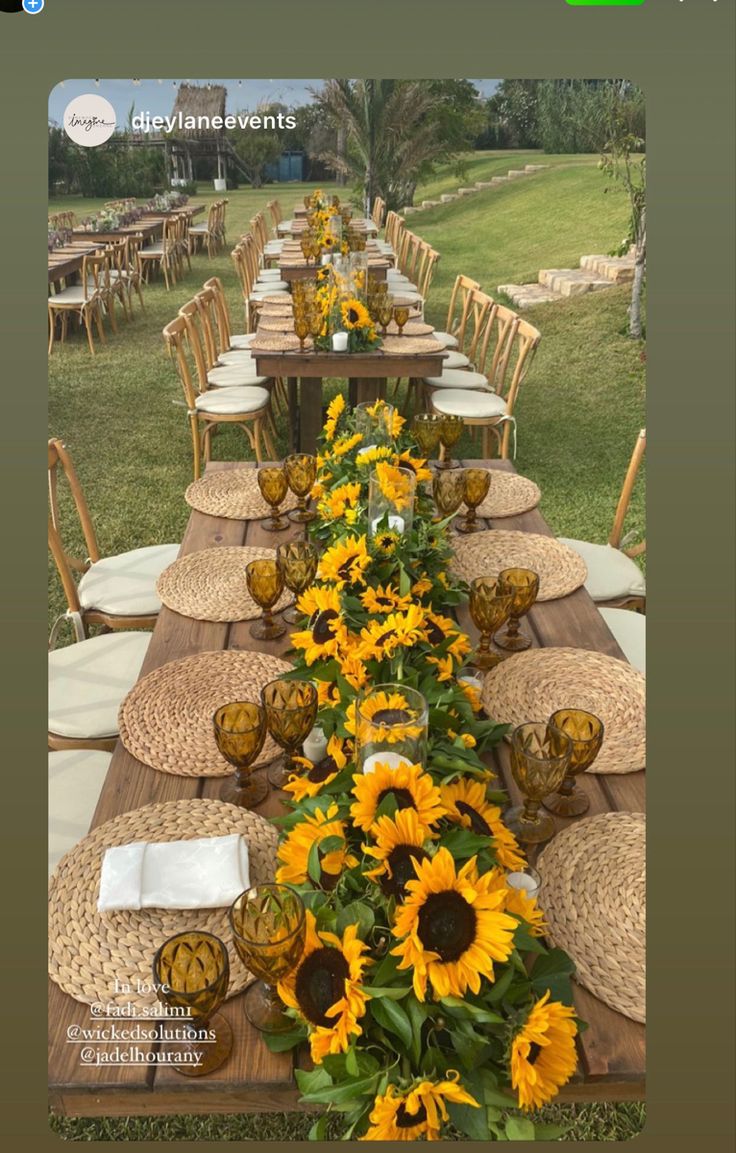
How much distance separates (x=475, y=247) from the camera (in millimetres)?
9516

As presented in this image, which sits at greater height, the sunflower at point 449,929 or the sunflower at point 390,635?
the sunflower at point 390,635

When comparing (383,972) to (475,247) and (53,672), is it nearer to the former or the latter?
(53,672)

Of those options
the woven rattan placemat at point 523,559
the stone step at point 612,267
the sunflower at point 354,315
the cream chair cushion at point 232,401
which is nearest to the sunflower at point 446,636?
the woven rattan placemat at point 523,559

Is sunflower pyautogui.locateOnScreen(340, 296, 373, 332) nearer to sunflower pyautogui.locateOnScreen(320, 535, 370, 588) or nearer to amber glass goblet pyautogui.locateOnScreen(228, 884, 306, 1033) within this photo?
sunflower pyautogui.locateOnScreen(320, 535, 370, 588)

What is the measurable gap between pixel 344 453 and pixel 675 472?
1.12 meters

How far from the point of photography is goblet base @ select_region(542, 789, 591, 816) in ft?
3.81

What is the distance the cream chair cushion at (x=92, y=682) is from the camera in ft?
5.50

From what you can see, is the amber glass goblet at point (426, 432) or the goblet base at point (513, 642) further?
the amber glass goblet at point (426, 432)

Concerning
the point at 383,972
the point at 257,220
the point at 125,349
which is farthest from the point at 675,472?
the point at 257,220

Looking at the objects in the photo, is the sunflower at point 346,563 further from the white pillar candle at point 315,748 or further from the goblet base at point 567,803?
the goblet base at point 567,803

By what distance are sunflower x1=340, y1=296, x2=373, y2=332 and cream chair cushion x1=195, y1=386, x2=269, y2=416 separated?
0.56m

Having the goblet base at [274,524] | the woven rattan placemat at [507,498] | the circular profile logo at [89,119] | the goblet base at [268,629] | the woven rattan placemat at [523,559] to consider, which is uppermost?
the circular profile logo at [89,119]

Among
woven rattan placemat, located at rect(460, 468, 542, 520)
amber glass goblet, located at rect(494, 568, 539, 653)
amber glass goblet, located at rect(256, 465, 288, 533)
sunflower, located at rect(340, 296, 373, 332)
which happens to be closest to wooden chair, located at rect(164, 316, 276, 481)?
sunflower, located at rect(340, 296, 373, 332)

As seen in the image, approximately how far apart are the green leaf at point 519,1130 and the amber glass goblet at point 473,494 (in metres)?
1.38
